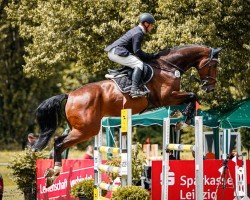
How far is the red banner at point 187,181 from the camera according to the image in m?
11.6

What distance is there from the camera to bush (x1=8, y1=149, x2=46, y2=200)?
578 inches

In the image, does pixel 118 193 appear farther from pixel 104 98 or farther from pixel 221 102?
pixel 221 102

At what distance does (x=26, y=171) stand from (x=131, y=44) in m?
3.56

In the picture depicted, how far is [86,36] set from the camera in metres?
23.7

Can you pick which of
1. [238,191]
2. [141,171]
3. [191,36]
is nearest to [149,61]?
[141,171]

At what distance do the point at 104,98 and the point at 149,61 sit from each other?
0.98 m

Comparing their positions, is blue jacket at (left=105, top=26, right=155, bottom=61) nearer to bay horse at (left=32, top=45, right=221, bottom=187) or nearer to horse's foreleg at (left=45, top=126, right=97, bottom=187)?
bay horse at (left=32, top=45, right=221, bottom=187)

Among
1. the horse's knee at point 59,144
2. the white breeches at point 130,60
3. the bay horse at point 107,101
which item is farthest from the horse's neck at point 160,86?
the horse's knee at point 59,144

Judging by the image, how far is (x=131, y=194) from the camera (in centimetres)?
1091

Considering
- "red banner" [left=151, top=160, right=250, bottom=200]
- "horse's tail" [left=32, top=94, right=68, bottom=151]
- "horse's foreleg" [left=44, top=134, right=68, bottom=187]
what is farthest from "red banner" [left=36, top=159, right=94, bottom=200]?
"red banner" [left=151, top=160, right=250, bottom=200]

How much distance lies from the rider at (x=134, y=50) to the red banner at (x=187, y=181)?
4.88 feet

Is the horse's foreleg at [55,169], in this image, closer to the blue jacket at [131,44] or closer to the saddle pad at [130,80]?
the saddle pad at [130,80]

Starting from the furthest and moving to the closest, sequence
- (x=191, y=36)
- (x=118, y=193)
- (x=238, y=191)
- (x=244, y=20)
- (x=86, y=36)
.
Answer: (x=86, y=36) → (x=244, y=20) → (x=191, y=36) → (x=238, y=191) → (x=118, y=193)

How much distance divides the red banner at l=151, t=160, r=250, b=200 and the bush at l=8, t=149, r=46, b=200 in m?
3.79
